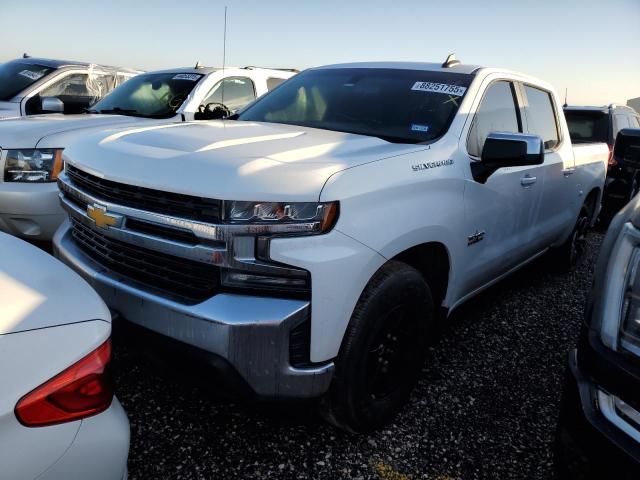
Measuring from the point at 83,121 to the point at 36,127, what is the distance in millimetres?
459

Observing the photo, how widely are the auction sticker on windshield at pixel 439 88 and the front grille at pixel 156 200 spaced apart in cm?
170

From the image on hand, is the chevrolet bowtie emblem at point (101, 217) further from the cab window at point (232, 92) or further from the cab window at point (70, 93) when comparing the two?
the cab window at point (70, 93)

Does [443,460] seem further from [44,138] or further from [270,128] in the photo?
[44,138]

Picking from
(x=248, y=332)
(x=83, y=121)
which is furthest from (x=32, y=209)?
(x=248, y=332)

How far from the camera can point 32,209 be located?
3379mm

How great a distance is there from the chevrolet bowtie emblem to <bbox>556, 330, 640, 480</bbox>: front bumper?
1751mm

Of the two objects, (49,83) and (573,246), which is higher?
(49,83)

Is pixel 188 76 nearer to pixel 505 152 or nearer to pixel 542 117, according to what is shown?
pixel 542 117

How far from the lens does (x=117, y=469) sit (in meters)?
1.37

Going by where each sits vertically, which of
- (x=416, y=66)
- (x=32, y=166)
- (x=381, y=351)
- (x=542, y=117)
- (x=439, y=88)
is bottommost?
(x=381, y=351)

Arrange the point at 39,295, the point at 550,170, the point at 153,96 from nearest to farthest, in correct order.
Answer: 1. the point at 39,295
2. the point at 550,170
3. the point at 153,96

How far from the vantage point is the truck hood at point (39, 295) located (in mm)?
1266

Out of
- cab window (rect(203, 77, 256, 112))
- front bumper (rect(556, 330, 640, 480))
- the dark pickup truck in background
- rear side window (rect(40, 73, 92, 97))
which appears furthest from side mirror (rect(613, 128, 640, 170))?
rear side window (rect(40, 73, 92, 97))

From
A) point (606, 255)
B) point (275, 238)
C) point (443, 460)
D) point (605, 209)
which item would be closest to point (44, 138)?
point (275, 238)
